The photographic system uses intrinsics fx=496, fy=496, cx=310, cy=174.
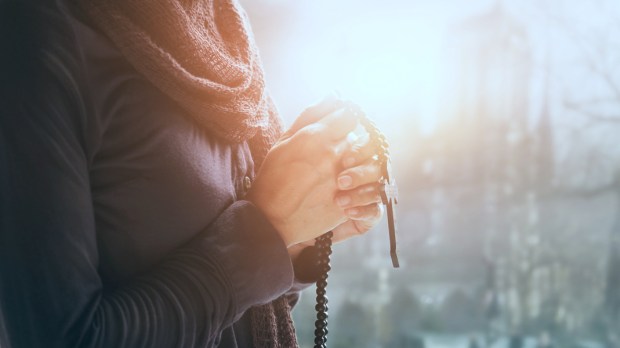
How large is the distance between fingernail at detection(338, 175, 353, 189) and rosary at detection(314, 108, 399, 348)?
0.11ft

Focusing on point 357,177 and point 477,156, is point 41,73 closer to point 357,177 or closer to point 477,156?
point 357,177

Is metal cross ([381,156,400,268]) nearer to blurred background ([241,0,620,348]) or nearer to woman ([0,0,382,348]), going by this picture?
woman ([0,0,382,348])

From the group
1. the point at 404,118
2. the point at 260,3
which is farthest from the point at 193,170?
the point at 404,118

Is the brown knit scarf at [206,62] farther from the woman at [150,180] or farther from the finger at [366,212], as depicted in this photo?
the finger at [366,212]

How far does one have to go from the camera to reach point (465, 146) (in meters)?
3.14

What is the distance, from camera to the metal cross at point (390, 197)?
0.45 meters

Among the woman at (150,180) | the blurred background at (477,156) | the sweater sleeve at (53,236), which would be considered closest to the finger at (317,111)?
the woman at (150,180)

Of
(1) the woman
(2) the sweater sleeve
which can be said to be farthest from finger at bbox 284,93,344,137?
(2) the sweater sleeve

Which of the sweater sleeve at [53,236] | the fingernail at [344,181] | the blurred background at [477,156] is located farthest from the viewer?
the blurred background at [477,156]

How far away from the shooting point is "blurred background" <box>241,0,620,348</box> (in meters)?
2.55

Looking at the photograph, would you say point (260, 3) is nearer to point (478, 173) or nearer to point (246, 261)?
point (478, 173)

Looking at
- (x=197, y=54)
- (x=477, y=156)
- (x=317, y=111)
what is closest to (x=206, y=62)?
(x=197, y=54)

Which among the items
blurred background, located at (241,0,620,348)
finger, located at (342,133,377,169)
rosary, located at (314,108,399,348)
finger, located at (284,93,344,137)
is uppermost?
finger, located at (284,93,344,137)

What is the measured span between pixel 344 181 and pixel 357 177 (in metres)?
0.01
